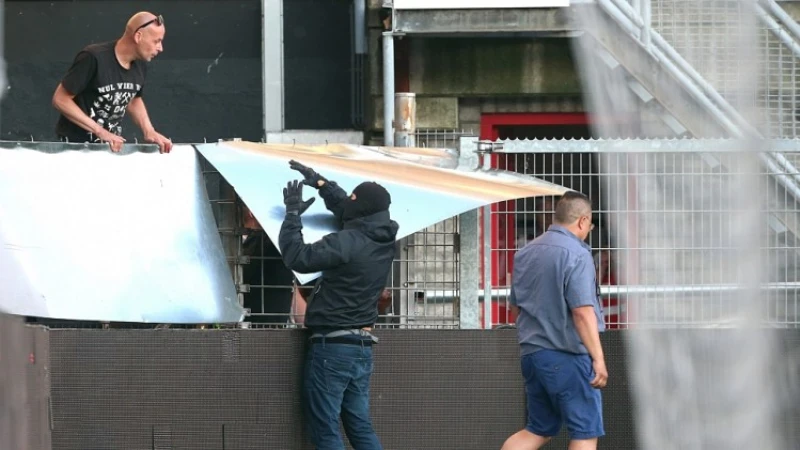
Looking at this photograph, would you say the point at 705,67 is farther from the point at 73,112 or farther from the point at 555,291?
the point at 73,112

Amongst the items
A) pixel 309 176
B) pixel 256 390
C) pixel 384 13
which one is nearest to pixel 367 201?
pixel 309 176

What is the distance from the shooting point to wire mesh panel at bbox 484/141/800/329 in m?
8.35

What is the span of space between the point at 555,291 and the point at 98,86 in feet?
10.1

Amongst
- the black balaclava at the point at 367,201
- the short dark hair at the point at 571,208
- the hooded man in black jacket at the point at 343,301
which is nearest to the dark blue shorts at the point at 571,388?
the short dark hair at the point at 571,208

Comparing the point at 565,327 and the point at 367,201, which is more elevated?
the point at 367,201

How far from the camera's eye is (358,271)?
27.0 feet

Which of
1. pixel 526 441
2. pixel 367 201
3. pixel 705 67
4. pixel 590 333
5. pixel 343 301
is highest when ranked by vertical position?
pixel 705 67

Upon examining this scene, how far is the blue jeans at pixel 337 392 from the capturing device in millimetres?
8180

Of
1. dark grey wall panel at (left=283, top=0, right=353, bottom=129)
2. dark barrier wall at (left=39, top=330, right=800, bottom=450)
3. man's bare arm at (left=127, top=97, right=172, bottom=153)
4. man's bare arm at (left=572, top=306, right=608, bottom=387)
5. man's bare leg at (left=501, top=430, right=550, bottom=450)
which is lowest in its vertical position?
man's bare leg at (left=501, top=430, right=550, bottom=450)

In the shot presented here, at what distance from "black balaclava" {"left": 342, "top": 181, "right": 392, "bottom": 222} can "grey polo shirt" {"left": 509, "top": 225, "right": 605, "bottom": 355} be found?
90 centimetres

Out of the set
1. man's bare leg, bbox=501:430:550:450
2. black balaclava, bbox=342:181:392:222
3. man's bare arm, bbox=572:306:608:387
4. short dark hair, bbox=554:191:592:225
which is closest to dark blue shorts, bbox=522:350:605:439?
man's bare arm, bbox=572:306:608:387

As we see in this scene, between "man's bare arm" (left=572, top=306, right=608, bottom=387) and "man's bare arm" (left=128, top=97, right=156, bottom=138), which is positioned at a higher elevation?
"man's bare arm" (left=128, top=97, right=156, bottom=138)

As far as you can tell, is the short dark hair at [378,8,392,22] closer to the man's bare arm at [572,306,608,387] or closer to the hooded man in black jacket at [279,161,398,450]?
the hooded man in black jacket at [279,161,398,450]

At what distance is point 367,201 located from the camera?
8312 millimetres
